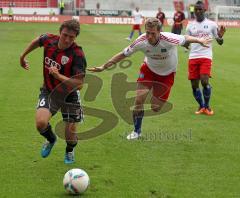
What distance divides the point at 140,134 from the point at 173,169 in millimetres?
2078

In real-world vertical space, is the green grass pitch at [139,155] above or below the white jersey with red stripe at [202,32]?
below

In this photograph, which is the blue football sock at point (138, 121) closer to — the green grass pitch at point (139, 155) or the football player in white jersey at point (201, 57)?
the green grass pitch at point (139, 155)

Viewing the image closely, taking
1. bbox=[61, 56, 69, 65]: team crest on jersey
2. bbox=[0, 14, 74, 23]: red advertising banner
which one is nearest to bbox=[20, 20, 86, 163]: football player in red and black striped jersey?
bbox=[61, 56, 69, 65]: team crest on jersey

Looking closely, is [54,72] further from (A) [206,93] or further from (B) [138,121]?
(A) [206,93]

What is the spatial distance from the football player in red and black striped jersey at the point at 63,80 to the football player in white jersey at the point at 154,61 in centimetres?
112

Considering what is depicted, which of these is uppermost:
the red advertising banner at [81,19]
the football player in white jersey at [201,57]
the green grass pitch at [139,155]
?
the football player in white jersey at [201,57]

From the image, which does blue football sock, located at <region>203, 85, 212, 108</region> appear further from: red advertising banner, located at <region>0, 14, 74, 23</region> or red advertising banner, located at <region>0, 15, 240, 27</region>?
red advertising banner, located at <region>0, 14, 74, 23</region>

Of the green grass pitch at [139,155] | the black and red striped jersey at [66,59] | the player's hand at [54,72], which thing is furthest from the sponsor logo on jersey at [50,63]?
the green grass pitch at [139,155]

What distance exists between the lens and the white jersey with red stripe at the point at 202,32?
1142 cm

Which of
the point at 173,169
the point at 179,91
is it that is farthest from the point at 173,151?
the point at 179,91

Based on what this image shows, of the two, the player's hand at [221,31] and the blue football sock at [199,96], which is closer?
the player's hand at [221,31]

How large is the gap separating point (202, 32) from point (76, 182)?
241 inches

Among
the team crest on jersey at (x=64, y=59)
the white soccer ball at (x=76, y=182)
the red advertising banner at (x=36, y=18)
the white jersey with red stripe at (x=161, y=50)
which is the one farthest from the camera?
the red advertising banner at (x=36, y=18)

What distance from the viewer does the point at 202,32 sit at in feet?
37.6
